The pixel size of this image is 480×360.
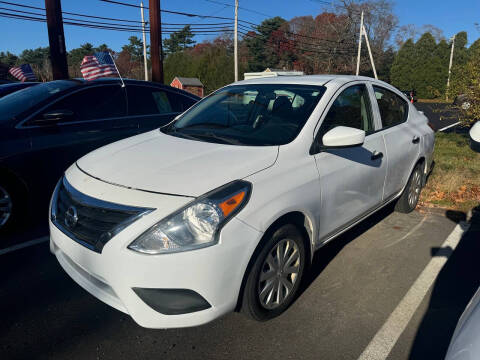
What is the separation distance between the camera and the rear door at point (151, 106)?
16.7 ft

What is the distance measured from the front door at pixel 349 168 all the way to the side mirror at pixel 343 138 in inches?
3.9

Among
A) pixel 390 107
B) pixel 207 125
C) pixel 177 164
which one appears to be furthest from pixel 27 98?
pixel 390 107

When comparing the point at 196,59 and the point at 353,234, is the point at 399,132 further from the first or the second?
the point at 196,59

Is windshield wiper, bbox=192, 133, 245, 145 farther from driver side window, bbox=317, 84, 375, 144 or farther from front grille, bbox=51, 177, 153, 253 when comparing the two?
front grille, bbox=51, 177, 153, 253

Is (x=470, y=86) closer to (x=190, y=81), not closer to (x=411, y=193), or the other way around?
(x=411, y=193)

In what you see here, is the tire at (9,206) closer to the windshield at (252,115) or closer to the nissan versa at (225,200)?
the nissan versa at (225,200)

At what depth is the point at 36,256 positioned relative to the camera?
3.55 meters

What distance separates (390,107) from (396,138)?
401 mm

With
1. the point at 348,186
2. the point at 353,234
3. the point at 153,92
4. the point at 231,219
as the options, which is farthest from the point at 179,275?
the point at 153,92

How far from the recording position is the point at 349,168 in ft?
10.3

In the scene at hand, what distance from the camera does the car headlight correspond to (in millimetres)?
2074

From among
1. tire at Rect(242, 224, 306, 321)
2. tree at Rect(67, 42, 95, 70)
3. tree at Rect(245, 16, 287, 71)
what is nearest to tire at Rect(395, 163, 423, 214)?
tire at Rect(242, 224, 306, 321)

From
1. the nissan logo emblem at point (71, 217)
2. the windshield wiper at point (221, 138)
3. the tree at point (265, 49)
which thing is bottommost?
the nissan logo emblem at point (71, 217)

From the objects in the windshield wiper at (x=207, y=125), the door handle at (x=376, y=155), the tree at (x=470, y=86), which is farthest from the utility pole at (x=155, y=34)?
the door handle at (x=376, y=155)
